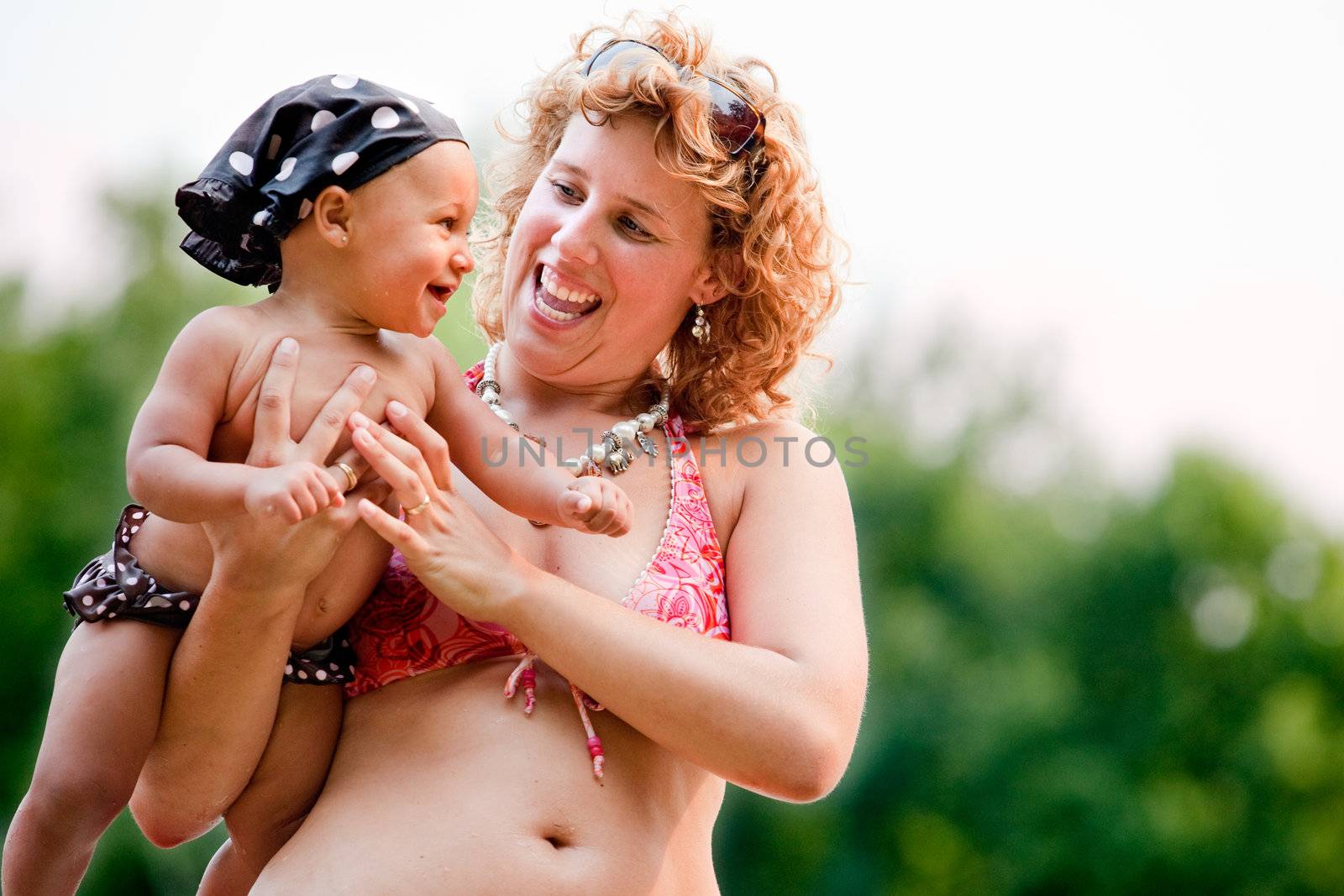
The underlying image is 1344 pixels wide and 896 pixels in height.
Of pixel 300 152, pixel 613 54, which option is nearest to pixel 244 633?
pixel 300 152

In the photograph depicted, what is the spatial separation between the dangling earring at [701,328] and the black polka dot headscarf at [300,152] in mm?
975

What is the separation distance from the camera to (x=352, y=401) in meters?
2.25

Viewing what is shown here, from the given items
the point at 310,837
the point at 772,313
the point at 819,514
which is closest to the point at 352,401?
the point at 310,837

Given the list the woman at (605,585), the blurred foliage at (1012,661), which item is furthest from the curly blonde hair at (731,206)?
the blurred foliage at (1012,661)

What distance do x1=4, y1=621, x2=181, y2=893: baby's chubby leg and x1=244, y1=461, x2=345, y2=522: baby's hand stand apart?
0.54 meters

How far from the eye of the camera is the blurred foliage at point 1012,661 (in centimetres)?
1870

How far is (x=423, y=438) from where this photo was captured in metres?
2.33

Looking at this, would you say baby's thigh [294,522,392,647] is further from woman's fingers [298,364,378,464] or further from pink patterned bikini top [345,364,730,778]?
woman's fingers [298,364,378,464]

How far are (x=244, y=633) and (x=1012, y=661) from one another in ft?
66.8

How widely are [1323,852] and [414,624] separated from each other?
61.3 feet

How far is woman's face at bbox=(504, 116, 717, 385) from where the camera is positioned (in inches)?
111

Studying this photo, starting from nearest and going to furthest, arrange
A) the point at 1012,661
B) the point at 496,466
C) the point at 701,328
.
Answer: the point at 496,466
the point at 701,328
the point at 1012,661

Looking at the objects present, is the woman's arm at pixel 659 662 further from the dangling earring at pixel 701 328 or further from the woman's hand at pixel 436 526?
the dangling earring at pixel 701 328

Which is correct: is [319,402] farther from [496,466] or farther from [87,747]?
[87,747]
